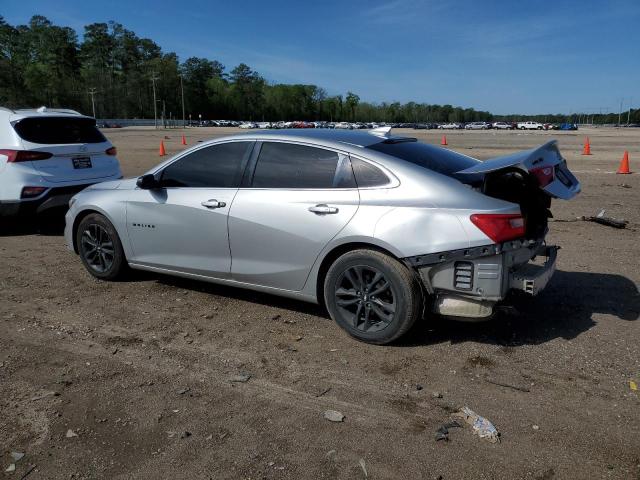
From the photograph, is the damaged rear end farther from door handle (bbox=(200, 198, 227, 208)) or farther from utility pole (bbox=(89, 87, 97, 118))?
utility pole (bbox=(89, 87, 97, 118))

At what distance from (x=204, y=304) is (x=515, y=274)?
2853 mm

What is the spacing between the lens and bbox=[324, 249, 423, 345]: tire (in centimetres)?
405

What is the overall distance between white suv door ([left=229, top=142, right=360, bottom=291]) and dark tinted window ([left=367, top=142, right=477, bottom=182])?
1.37 ft

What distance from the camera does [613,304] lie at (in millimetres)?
5184

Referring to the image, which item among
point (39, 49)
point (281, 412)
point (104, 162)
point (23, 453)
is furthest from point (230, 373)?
point (39, 49)

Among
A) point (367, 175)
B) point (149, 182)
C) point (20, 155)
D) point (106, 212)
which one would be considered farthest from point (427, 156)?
point (20, 155)

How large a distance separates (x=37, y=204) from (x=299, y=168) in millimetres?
4999

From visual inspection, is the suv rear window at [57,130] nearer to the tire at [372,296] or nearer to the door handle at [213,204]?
the door handle at [213,204]

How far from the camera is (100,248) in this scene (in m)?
5.84

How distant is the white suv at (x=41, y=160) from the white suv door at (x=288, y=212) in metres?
4.44

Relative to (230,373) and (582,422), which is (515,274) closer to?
(582,422)

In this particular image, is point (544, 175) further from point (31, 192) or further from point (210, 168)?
point (31, 192)

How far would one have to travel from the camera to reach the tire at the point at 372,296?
4.05 metres

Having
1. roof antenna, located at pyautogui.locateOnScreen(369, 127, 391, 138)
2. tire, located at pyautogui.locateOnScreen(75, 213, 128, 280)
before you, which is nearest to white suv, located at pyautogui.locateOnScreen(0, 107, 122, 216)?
tire, located at pyautogui.locateOnScreen(75, 213, 128, 280)
